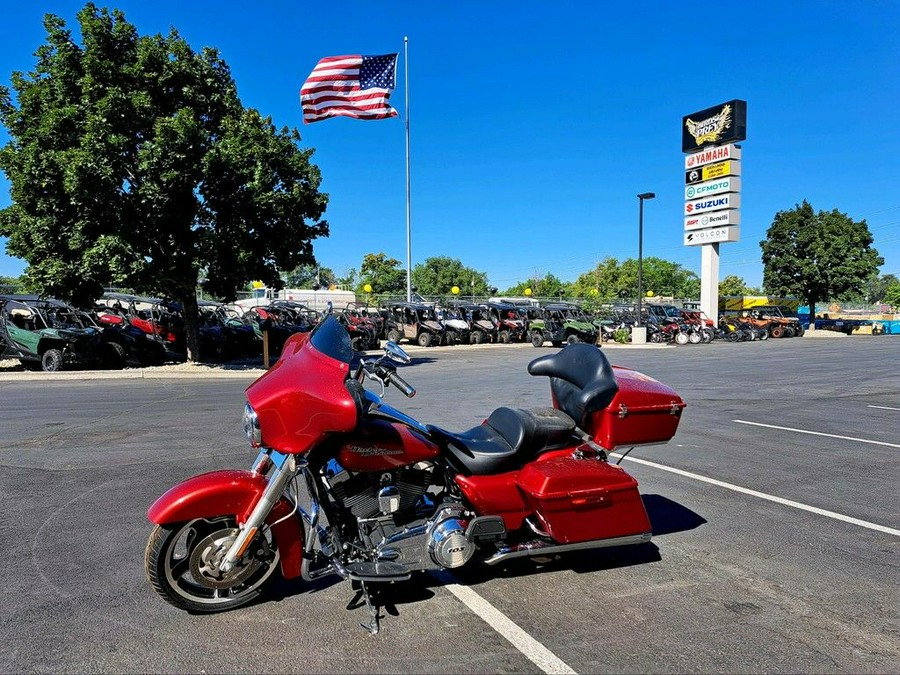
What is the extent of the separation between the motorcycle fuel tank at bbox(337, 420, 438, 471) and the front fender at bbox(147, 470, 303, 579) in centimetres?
49

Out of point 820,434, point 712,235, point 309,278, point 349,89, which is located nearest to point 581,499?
point 820,434

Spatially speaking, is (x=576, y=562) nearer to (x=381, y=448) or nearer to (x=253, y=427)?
(x=381, y=448)

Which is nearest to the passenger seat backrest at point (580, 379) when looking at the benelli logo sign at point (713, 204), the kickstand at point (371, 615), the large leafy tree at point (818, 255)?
the kickstand at point (371, 615)

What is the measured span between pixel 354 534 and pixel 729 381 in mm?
13821

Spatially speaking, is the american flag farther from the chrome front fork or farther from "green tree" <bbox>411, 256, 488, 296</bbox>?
"green tree" <bbox>411, 256, 488, 296</bbox>

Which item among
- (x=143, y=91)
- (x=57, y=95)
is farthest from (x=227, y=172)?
(x=57, y=95)

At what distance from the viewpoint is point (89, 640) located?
9.78ft

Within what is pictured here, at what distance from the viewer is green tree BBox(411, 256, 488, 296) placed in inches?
3602

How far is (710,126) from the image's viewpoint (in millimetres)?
38688

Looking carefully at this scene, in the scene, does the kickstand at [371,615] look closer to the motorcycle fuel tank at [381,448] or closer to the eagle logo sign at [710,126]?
the motorcycle fuel tank at [381,448]

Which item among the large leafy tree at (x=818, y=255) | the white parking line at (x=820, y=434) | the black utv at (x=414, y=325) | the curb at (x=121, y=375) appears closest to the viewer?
the white parking line at (x=820, y=434)

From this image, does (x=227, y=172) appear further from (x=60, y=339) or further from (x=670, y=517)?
(x=670, y=517)

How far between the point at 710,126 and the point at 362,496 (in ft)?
138

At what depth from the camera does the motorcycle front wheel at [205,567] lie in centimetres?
320
